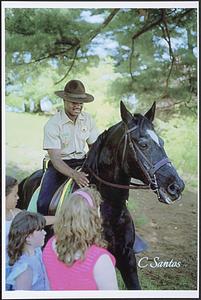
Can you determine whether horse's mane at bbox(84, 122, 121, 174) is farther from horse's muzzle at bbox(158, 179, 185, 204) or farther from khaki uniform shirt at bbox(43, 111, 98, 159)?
horse's muzzle at bbox(158, 179, 185, 204)

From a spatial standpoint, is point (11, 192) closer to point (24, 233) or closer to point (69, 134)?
point (24, 233)

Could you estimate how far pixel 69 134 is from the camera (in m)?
4.43

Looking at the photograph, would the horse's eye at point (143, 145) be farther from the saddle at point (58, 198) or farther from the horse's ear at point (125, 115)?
the saddle at point (58, 198)

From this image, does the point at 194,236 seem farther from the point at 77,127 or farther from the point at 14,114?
the point at 14,114

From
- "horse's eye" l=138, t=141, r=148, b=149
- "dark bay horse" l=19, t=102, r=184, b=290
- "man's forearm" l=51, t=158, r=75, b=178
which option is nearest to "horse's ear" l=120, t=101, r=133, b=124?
"dark bay horse" l=19, t=102, r=184, b=290

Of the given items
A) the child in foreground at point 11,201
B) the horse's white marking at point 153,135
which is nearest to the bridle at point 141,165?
the horse's white marking at point 153,135

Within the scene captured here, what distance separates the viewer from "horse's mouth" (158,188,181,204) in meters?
4.30

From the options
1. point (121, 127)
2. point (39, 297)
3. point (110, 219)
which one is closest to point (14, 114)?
point (121, 127)

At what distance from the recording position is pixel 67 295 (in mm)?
4215

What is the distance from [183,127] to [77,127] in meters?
0.89

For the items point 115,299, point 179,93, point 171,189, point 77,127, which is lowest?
point 115,299

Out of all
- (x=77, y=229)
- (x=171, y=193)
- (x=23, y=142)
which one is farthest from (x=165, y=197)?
(x=23, y=142)

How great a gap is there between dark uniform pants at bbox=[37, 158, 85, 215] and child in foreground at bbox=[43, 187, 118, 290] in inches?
25.5

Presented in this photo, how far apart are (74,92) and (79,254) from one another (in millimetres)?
1574
